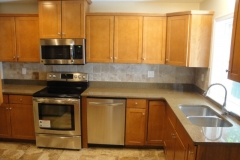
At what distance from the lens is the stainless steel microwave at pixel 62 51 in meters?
2.86

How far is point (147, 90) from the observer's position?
122 inches

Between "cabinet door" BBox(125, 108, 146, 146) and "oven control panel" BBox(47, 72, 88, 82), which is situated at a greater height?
"oven control panel" BBox(47, 72, 88, 82)

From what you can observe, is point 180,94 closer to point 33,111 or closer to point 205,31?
point 205,31

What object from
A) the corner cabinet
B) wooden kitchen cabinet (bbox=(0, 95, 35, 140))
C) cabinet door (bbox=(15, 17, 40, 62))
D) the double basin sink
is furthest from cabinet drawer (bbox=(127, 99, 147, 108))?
cabinet door (bbox=(15, 17, 40, 62))

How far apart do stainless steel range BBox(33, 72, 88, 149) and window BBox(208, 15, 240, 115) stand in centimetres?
194

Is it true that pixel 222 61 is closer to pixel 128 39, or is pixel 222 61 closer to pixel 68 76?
pixel 128 39

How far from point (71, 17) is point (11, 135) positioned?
6.94 ft

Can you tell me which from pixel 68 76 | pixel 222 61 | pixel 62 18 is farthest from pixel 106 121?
pixel 222 61

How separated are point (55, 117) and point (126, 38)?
1628 mm

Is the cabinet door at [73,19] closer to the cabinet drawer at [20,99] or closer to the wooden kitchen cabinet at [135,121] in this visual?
the cabinet drawer at [20,99]

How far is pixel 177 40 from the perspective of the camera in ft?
8.94

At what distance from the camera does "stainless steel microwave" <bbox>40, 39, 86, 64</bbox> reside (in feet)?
9.39

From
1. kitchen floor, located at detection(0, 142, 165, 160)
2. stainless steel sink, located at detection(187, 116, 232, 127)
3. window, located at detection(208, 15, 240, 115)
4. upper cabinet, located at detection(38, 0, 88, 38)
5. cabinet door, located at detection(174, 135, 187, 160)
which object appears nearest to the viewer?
cabinet door, located at detection(174, 135, 187, 160)

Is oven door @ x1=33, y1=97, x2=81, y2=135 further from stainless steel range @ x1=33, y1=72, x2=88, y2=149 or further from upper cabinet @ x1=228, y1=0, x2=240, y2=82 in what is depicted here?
upper cabinet @ x1=228, y1=0, x2=240, y2=82
